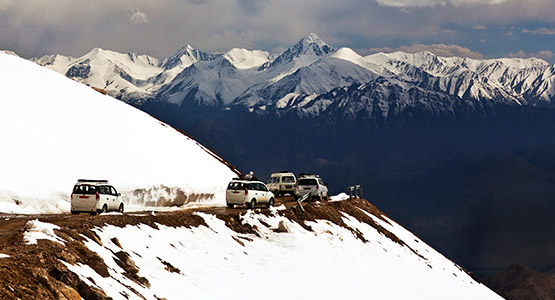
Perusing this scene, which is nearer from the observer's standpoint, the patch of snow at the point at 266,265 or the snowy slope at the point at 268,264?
the snowy slope at the point at 268,264

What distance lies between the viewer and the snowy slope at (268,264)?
2260 centimetres

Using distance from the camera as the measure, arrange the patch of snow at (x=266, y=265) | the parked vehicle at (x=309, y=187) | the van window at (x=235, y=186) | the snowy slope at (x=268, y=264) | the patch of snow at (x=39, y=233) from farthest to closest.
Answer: the parked vehicle at (x=309, y=187) < the van window at (x=235, y=186) < the patch of snow at (x=266, y=265) < the snowy slope at (x=268, y=264) < the patch of snow at (x=39, y=233)

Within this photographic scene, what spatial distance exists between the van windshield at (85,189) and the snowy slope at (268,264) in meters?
5.91

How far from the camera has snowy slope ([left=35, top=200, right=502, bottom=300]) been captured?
2260 cm

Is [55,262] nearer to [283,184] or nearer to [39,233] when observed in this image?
[39,233]

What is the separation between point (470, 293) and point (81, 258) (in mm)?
32660

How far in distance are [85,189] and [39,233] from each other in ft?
51.3

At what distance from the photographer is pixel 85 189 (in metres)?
36.7

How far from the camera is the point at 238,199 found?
47062mm

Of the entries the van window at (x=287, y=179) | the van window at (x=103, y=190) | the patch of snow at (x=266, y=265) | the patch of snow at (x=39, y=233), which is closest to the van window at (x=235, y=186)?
the patch of snow at (x=266, y=265)

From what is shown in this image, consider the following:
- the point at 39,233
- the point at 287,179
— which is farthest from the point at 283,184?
the point at 39,233

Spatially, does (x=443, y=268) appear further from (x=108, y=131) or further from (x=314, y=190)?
(x=108, y=131)

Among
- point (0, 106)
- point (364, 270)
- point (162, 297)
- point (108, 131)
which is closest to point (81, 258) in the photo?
point (162, 297)

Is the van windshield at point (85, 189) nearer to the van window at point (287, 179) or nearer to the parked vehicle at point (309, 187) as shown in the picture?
the parked vehicle at point (309, 187)
